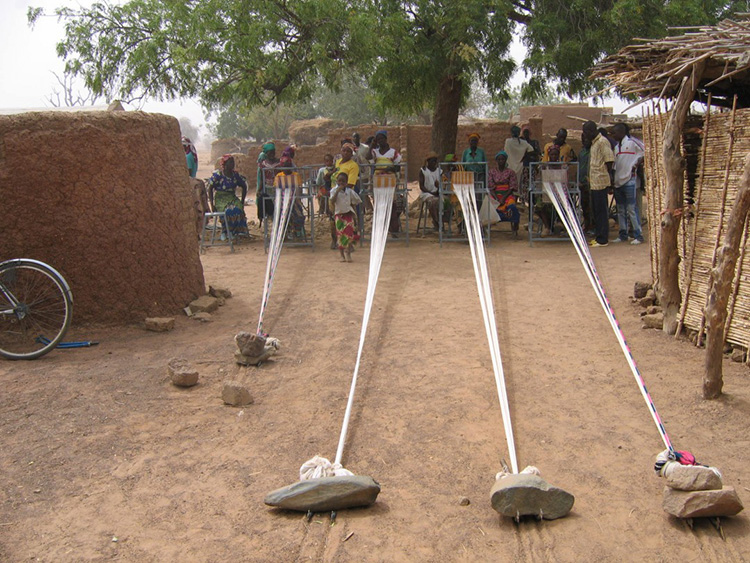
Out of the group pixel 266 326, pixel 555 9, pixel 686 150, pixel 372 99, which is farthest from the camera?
pixel 372 99

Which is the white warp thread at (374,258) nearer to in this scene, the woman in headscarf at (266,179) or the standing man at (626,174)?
the woman in headscarf at (266,179)

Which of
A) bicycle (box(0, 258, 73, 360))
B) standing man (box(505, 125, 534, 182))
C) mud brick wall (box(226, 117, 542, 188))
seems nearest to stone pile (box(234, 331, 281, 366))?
bicycle (box(0, 258, 73, 360))

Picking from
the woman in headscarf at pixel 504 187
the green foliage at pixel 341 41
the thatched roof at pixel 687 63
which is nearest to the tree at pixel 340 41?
the green foliage at pixel 341 41

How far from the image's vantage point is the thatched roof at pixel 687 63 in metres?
4.52

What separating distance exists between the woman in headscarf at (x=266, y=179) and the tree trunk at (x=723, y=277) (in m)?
6.29

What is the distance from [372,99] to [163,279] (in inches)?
260

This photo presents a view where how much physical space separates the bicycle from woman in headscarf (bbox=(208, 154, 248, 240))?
4664 millimetres

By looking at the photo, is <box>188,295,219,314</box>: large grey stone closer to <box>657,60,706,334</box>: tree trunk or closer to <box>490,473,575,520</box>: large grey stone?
<box>657,60,706,334</box>: tree trunk

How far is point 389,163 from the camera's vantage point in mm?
9578

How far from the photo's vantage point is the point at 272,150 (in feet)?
33.0

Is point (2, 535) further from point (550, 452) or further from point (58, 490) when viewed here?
point (550, 452)

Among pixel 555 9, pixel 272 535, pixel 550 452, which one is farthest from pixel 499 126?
pixel 272 535

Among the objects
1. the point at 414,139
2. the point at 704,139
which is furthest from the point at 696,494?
the point at 414,139

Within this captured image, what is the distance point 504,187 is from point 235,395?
6.38 meters
